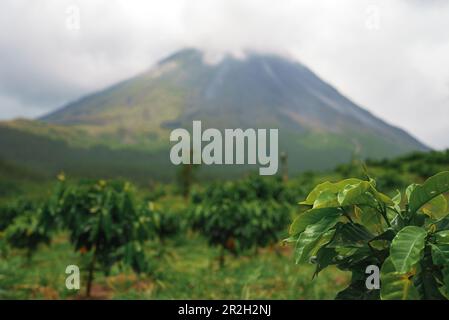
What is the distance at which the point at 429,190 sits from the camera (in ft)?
7.56

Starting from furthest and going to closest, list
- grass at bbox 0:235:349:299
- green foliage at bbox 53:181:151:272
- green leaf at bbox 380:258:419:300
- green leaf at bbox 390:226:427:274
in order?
green foliage at bbox 53:181:151:272
grass at bbox 0:235:349:299
green leaf at bbox 380:258:419:300
green leaf at bbox 390:226:427:274

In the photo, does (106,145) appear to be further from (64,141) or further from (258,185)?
(258,185)

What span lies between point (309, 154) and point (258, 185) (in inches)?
6981

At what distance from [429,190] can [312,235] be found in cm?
60

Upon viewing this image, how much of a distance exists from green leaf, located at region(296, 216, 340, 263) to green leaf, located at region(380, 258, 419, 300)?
0.97 feet

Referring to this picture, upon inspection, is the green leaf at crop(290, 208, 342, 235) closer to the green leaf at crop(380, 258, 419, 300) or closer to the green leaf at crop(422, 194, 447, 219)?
the green leaf at crop(380, 258, 419, 300)

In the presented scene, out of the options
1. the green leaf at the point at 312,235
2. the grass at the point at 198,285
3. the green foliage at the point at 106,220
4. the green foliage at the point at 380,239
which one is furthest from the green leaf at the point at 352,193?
the green foliage at the point at 106,220

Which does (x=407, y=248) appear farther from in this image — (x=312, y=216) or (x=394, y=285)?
(x=312, y=216)

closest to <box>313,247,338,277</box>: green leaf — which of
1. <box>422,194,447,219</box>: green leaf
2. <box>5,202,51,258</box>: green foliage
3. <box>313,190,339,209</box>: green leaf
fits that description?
<box>313,190,339,209</box>: green leaf

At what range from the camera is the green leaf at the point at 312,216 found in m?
2.30

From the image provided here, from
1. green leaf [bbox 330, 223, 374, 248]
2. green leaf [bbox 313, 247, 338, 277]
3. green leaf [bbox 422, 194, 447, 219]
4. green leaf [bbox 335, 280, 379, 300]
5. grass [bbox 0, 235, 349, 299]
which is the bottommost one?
grass [bbox 0, 235, 349, 299]

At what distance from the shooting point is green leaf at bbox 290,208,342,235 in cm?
230

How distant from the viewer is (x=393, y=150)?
628 feet
